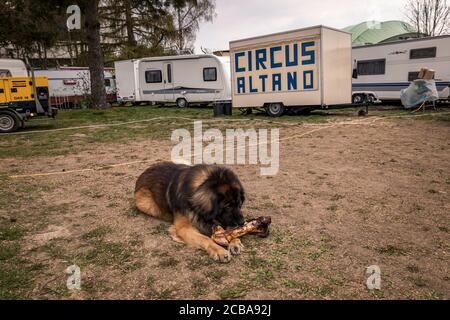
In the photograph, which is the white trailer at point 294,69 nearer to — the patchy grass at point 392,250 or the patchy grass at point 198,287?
the patchy grass at point 392,250

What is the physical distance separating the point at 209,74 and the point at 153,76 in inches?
178

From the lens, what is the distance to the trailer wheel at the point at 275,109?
16.1 meters

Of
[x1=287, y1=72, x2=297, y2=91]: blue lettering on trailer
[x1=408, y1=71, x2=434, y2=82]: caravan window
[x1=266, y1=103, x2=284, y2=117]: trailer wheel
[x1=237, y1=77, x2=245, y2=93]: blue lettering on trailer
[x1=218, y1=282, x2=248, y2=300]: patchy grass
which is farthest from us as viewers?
[x1=408, y1=71, x2=434, y2=82]: caravan window

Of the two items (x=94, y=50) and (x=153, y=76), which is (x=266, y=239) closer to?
(x=94, y=50)

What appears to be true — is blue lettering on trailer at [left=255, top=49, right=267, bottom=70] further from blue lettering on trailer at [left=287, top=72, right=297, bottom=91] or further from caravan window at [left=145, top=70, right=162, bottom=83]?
caravan window at [left=145, top=70, right=162, bottom=83]

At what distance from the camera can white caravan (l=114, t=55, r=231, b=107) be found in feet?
71.9

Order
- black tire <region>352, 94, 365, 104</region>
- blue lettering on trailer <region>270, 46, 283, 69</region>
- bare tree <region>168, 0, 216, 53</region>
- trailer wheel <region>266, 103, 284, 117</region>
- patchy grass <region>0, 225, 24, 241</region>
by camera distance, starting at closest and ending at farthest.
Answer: patchy grass <region>0, 225, 24, 241</region>, blue lettering on trailer <region>270, 46, 283, 69</region>, trailer wheel <region>266, 103, 284, 117</region>, black tire <region>352, 94, 365, 104</region>, bare tree <region>168, 0, 216, 53</region>

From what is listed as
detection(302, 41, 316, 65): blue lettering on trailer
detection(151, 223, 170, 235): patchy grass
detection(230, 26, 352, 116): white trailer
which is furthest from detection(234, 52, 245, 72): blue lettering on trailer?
detection(151, 223, 170, 235): patchy grass

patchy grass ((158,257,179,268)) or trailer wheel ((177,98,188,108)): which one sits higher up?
trailer wheel ((177,98,188,108))

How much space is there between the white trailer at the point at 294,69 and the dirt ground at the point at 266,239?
27.6 feet

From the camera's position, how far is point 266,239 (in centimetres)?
355

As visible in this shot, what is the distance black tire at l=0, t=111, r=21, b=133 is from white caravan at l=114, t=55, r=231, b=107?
11.3 metres

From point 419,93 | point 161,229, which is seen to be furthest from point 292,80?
point 161,229

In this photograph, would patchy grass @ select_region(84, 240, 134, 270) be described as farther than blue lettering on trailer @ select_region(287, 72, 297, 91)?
No
